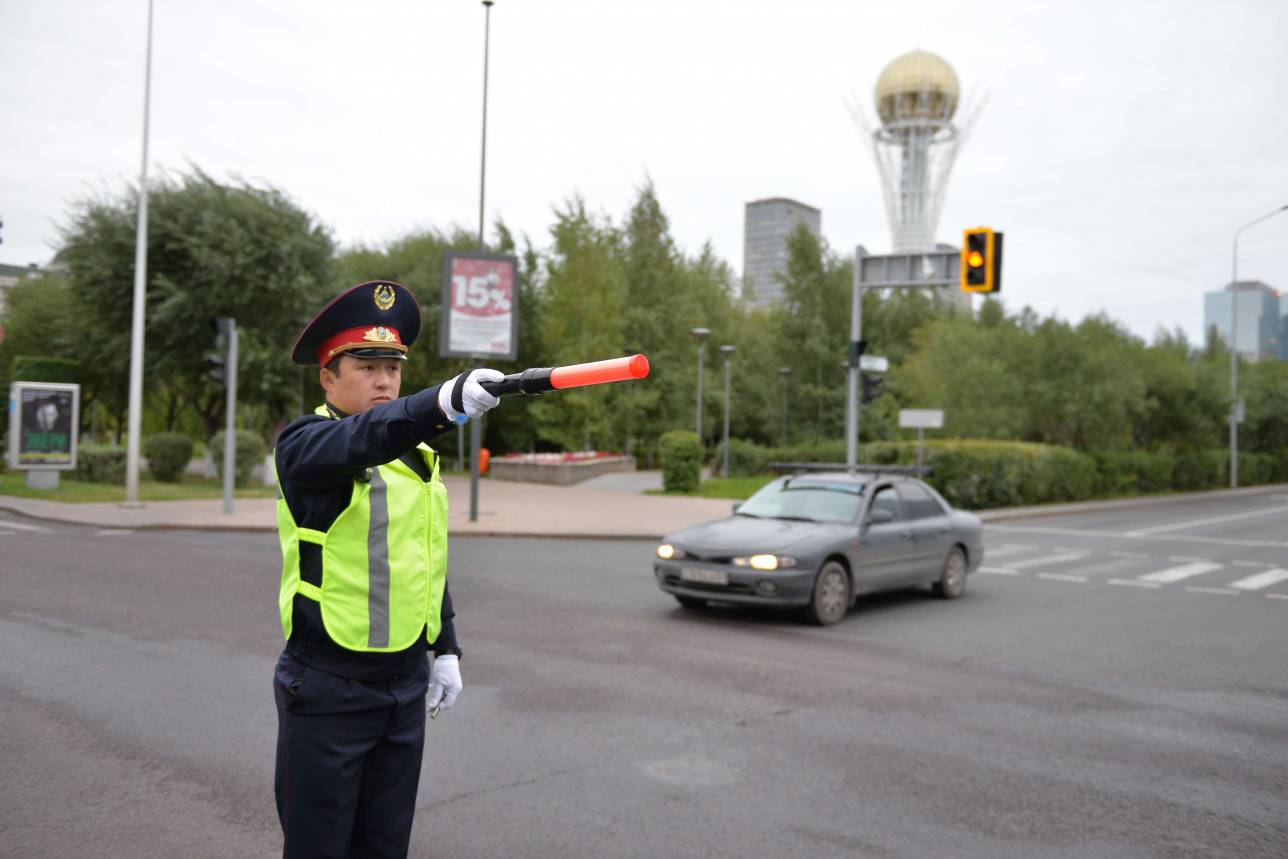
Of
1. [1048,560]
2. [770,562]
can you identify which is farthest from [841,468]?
[1048,560]

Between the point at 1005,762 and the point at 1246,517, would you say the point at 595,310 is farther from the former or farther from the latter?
the point at 1005,762

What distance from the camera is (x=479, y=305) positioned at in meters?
19.4

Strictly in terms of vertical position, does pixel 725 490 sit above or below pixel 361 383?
below

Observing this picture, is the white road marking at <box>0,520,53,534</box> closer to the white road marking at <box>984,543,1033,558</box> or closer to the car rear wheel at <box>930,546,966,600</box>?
the car rear wheel at <box>930,546,966,600</box>

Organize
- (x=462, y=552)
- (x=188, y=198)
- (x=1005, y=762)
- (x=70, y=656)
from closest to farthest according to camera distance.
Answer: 1. (x=1005, y=762)
2. (x=70, y=656)
3. (x=462, y=552)
4. (x=188, y=198)

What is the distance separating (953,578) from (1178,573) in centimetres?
480

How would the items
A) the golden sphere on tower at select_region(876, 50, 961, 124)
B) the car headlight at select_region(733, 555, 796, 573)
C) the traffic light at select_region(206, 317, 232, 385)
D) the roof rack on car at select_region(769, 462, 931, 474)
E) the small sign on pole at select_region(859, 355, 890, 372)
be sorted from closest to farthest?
the car headlight at select_region(733, 555, 796, 573)
the roof rack on car at select_region(769, 462, 931, 474)
the traffic light at select_region(206, 317, 232, 385)
the small sign on pole at select_region(859, 355, 890, 372)
the golden sphere on tower at select_region(876, 50, 961, 124)

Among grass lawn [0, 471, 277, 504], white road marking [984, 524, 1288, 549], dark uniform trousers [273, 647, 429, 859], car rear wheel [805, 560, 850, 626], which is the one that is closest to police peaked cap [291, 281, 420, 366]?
dark uniform trousers [273, 647, 429, 859]

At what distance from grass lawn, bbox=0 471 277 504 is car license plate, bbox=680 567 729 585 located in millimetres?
12375

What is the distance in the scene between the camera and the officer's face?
275cm

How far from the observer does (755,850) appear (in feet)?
13.7

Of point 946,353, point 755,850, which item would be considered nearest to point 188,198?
point 946,353

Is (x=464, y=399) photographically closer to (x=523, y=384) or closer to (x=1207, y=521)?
(x=523, y=384)

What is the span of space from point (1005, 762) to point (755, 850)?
2.00 meters
